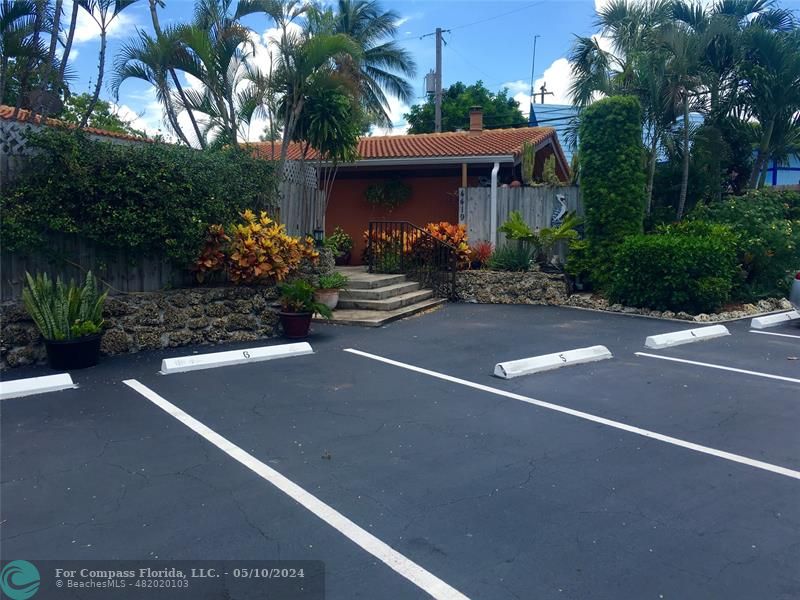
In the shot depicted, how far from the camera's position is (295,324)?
9.01 metres

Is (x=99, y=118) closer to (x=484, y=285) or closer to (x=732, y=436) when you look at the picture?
(x=484, y=285)

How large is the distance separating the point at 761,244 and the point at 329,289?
792 cm

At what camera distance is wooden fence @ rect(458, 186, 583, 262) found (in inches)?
538

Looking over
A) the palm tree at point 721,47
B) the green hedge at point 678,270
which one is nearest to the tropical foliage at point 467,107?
the palm tree at point 721,47

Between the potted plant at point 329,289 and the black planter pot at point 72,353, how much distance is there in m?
3.92

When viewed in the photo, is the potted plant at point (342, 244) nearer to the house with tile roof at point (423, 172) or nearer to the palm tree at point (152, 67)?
the house with tile roof at point (423, 172)

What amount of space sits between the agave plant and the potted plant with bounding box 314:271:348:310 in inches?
149

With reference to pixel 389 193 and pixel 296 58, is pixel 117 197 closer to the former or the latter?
pixel 296 58

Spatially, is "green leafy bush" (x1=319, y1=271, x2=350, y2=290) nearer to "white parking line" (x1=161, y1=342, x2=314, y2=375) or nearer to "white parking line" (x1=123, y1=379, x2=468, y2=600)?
"white parking line" (x1=161, y1=342, x2=314, y2=375)

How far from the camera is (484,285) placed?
1304 centimetres

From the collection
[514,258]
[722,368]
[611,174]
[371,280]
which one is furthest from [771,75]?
[371,280]

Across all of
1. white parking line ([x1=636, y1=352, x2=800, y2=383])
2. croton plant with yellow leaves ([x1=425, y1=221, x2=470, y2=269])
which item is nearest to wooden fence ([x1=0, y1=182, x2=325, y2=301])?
croton plant with yellow leaves ([x1=425, y1=221, x2=470, y2=269])

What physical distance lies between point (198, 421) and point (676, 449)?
3751 millimetres

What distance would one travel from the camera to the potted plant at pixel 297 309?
8992mm
